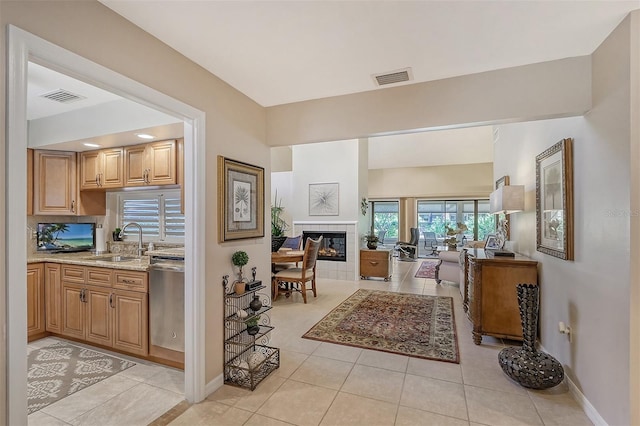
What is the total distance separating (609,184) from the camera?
5.93 ft

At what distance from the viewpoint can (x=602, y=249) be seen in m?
1.87

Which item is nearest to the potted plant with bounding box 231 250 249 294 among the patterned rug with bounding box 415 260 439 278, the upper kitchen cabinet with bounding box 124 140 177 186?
the upper kitchen cabinet with bounding box 124 140 177 186

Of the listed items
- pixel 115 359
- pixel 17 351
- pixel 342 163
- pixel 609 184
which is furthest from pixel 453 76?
pixel 342 163

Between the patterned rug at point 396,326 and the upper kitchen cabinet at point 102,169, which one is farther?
the upper kitchen cabinet at point 102,169

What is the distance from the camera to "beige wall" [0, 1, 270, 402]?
1.35m

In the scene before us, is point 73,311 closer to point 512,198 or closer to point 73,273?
point 73,273

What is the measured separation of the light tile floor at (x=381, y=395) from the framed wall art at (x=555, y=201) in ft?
3.72

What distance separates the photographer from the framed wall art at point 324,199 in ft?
21.9

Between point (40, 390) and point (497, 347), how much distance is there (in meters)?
4.11

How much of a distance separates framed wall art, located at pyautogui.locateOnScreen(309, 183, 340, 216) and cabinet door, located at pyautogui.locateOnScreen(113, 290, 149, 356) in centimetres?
448

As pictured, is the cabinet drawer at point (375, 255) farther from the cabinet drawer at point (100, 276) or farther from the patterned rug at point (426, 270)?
the cabinet drawer at point (100, 276)

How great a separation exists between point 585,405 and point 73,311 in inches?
176

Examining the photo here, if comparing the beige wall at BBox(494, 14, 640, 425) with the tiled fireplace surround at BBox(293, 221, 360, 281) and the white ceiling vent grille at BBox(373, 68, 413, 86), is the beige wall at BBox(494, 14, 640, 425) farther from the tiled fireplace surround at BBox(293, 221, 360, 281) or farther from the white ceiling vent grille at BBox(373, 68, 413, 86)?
the tiled fireplace surround at BBox(293, 221, 360, 281)

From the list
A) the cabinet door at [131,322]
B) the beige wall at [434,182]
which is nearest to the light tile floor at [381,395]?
the cabinet door at [131,322]
